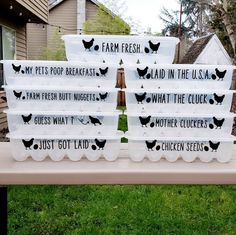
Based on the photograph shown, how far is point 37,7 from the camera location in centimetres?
824

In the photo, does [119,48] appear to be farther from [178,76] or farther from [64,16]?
[64,16]

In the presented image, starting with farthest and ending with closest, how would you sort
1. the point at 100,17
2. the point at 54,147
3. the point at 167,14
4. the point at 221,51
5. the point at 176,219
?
1. the point at 167,14
2. the point at 100,17
3. the point at 221,51
4. the point at 176,219
5. the point at 54,147

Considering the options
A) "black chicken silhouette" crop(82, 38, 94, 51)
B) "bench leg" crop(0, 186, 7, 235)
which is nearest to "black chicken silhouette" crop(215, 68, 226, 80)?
"black chicken silhouette" crop(82, 38, 94, 51)

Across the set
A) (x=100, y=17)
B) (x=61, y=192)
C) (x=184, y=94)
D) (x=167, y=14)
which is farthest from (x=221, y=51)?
(x=167, y=14)

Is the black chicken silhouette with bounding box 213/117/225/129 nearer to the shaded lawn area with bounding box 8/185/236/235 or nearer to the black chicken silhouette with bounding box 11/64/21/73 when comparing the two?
the black chicken silhouette with bounding box 11/64/21/73

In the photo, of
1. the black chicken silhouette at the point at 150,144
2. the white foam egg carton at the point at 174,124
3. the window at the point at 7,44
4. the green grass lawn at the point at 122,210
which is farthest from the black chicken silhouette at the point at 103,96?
the window at the point at 7,44

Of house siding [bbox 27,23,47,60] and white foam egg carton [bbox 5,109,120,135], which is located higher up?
house siding [bbox 27,23,47,60]

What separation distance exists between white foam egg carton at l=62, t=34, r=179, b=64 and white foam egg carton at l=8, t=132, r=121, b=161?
0.31 metres

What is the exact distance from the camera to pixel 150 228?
280 cm

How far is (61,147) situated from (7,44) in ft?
23.8

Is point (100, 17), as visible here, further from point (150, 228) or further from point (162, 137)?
point (162, 137)

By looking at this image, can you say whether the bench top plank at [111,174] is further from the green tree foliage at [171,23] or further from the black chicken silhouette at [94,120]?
the green tree foliage at [171,23]

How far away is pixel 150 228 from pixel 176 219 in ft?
0.89

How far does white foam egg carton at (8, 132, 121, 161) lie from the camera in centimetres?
140
